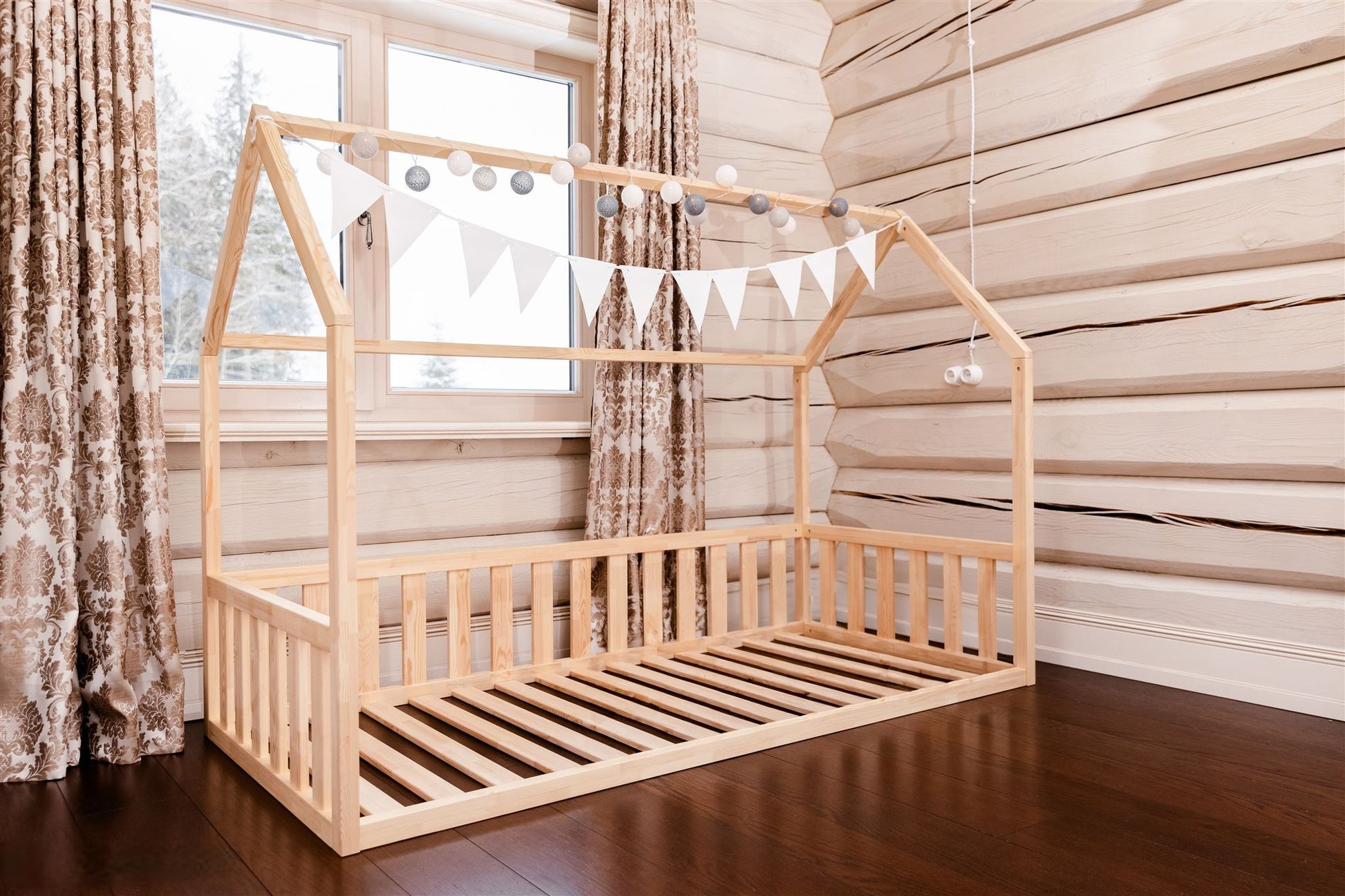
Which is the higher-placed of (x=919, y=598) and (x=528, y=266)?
(x=528, y=266)

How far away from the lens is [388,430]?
2.43m

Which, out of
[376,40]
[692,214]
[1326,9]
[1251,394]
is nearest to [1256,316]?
[1251,394]

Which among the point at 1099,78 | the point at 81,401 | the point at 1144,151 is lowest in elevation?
the point at 81,401

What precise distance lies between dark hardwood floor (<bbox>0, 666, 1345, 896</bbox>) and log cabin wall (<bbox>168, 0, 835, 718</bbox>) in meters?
0.54

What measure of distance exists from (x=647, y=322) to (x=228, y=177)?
109cm

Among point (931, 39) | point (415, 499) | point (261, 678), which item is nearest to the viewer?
point (261, 678)

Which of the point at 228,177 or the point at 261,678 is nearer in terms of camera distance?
the point at 261,678

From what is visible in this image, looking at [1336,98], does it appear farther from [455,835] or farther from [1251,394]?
[455,835]

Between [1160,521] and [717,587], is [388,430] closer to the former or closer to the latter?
[717,587]

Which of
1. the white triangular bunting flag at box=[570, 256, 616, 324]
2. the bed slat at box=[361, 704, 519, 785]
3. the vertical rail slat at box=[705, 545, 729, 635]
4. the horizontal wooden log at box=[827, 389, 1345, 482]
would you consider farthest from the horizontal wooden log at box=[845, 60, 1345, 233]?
the bed slat at box=[361, 704, 519, 785]

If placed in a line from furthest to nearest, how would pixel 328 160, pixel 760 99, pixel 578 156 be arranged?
pixel 760 99
pixel 578 156
pixel 328 160

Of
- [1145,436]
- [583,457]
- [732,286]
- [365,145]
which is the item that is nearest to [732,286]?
[732,286]

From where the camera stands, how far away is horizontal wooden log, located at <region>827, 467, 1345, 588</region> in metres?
2.15

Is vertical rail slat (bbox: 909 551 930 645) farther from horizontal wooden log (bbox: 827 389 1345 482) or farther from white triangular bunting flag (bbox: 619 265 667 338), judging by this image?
white triangular bunting flag (bbox: 619 265 667 338)
